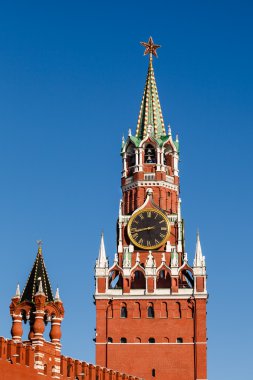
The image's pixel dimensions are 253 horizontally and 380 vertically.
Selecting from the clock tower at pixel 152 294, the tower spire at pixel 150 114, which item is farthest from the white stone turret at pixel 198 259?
the tower spire at pixel 150 114

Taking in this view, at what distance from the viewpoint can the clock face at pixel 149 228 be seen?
349ft

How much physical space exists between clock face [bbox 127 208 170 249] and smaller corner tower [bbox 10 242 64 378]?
30435 mm

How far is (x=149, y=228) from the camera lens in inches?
4222

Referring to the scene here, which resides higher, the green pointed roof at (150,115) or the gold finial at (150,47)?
the gold finial at (150,47)

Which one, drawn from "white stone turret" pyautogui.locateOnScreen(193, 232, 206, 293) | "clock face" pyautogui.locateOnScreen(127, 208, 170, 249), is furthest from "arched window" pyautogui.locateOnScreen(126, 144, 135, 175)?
"white stone turret" pyautogui.locateOnScreen(193, 232, 206, 293)

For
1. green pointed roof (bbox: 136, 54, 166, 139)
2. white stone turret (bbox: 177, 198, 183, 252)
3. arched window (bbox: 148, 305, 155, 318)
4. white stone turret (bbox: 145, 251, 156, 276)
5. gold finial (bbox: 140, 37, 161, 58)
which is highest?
gold finial (bbox: 140, 37, 161, 58)

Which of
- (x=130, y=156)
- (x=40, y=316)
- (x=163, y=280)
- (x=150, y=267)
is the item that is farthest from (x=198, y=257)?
(x=40, y=316)

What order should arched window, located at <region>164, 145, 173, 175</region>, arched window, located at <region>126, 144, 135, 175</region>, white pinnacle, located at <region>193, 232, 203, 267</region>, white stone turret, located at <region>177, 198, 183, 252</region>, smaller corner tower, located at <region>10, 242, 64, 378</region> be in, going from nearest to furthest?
smaller corner tower, located at <region>10, 242, 64, 378</region> → white pinnacle, located at <region>193, 232, 203, 267</region> → white stone turret, located at <region>177, 198, 183, 252</region> → arched window, located at <region>164, 145, 173, 175</region> → arched window, located at <region>126, 144, 135, 175</region>

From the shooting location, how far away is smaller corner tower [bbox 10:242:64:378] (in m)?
71.7

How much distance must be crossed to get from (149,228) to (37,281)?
33.1 m

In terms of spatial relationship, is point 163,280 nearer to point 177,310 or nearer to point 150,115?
point 177,310

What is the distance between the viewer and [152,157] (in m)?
112

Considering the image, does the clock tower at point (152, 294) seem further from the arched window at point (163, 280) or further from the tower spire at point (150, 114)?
the tower spire at point (150, 114)

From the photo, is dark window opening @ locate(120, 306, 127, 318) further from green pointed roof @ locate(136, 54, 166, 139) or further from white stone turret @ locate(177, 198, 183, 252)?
green pointed roof @ locate(136, 54, 166, 139)
